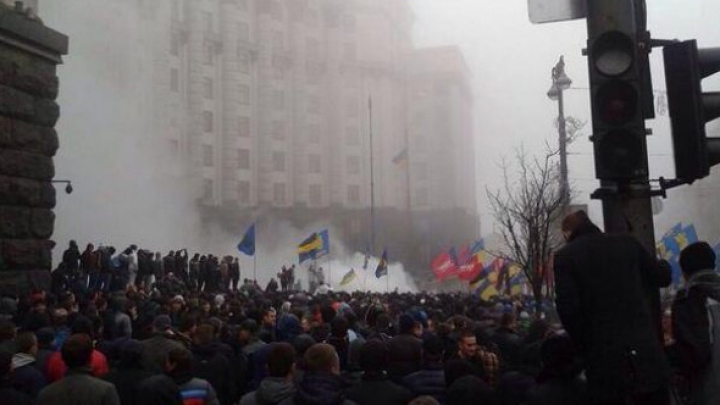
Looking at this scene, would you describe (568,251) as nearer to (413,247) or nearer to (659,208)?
(659,208)

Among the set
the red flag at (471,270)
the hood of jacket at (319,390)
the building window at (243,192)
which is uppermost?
the building window at (243,192)

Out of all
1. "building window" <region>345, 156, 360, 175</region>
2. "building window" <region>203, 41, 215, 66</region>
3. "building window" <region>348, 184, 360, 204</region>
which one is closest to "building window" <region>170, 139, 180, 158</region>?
"building window" <region>203, 41, 215, 66</region>

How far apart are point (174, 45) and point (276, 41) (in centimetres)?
1124

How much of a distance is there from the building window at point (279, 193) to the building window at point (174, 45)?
14.7 m

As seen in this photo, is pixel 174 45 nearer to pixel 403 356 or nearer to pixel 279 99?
pixel 279 99

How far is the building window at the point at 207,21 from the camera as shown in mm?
61906

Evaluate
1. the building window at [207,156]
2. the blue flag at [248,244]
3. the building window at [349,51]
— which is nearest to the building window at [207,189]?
the building window at [207,156]

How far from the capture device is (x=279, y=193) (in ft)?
217

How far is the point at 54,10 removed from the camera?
43.7 m

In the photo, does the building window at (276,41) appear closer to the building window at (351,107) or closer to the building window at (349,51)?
the building window at (349,51)

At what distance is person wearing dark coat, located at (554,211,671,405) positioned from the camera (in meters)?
4.09

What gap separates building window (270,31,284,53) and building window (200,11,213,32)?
6.38 metres

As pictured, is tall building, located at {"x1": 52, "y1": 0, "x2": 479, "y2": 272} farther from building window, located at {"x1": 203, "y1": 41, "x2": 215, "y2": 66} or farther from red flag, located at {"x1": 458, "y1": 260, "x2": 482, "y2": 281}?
red flag, located at {"x1": 458, "y1": 260, "x2": 482, "y2": 281}

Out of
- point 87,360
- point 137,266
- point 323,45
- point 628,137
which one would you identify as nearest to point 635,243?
point 628,137
